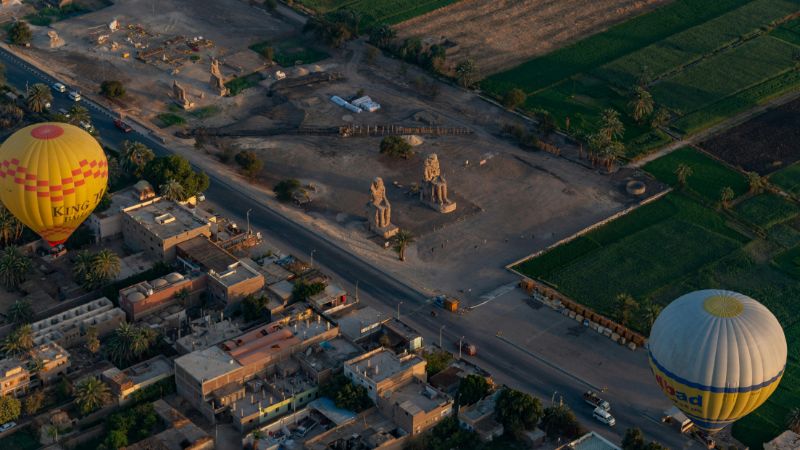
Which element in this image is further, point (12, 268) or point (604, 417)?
point (12, 268)

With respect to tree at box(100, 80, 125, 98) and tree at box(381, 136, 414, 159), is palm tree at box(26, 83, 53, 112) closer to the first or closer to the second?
tree at box(100, 80, 125, 98)

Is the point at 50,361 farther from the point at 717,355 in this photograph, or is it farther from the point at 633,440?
the point at 717,355

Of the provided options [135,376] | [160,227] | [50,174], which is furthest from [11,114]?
[135,376]

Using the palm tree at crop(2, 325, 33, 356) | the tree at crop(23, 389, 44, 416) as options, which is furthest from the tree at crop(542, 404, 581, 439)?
the palm tree at crop(2, 325, 33, 356)

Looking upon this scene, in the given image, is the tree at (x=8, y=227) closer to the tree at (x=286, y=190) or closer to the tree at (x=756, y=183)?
the tree at (x=286, y=190)

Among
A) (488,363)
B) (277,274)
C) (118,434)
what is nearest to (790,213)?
(488,363)

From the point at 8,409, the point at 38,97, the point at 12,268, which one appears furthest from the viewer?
the point at 38,97

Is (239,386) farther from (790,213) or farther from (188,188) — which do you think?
(790,213)
